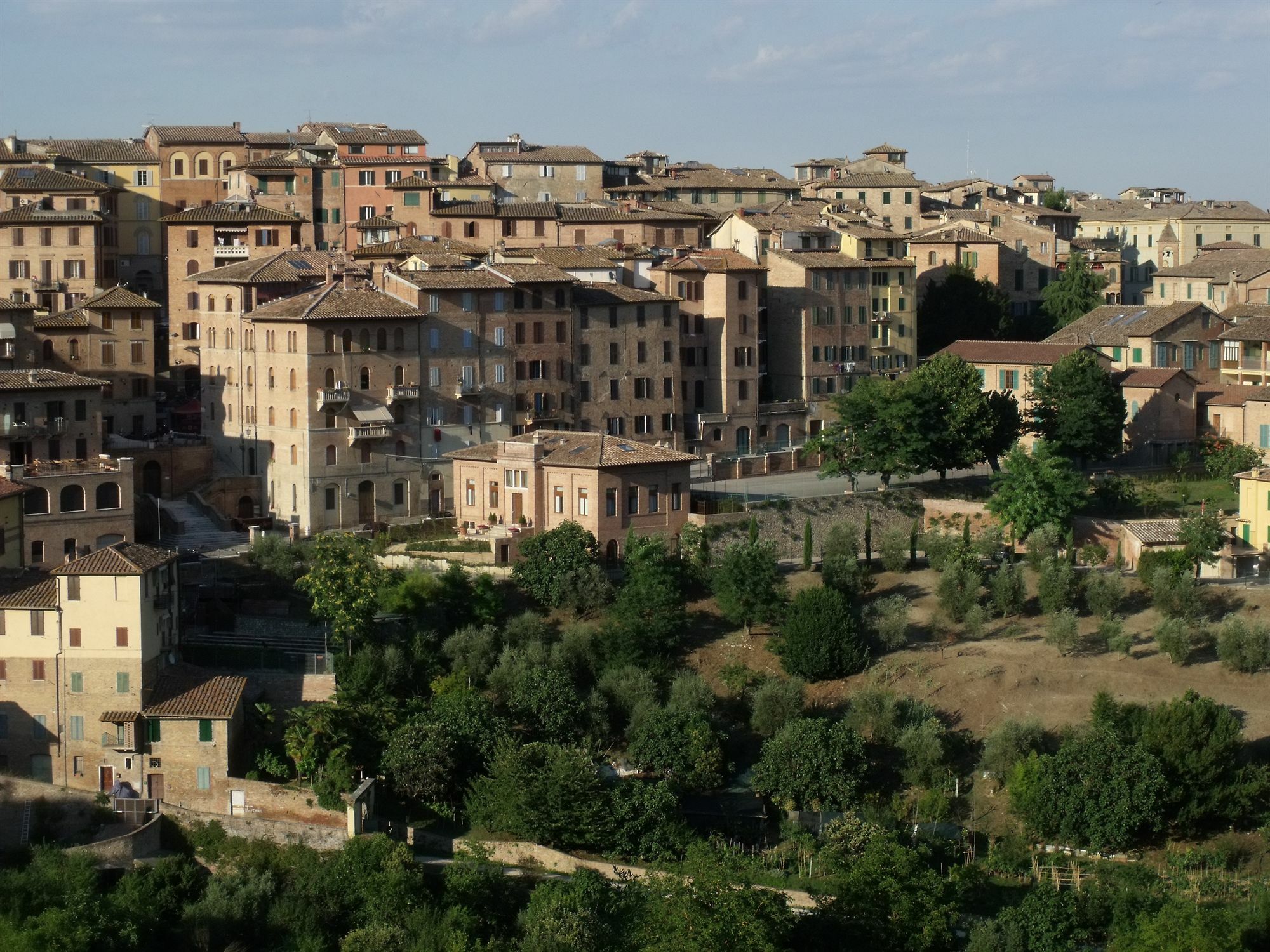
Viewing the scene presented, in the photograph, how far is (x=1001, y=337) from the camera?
85.2m

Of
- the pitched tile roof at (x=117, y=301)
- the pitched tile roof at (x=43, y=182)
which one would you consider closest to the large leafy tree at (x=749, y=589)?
the pitched tile roof at (x=117, y=301)

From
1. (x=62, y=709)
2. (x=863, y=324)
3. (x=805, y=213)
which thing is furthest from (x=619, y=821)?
(x=805, y=213)

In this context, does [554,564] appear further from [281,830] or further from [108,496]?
[281,830]

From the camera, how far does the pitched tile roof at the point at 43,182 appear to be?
76625 mm

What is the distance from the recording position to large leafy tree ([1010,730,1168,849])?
46844 millimetres

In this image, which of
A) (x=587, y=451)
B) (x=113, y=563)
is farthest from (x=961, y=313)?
(x=113, y=563)

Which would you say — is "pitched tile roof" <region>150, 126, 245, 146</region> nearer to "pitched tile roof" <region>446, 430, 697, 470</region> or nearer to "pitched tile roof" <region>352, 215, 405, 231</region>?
"pitched tile roof" <region>352, 215, 405, 231</region>

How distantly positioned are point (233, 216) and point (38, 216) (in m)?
6.08

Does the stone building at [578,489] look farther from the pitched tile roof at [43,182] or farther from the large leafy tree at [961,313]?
the large leafy tree at [961,313]

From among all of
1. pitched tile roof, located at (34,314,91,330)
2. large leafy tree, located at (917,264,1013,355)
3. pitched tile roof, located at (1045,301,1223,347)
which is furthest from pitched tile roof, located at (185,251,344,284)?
large leafy tree, located at (917,264,1013,355)

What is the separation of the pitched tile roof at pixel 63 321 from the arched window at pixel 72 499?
38.1 ft

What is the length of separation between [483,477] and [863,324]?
20.8 meters

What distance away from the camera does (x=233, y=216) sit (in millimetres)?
75188

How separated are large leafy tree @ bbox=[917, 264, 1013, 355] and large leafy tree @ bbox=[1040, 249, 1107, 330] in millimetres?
2067
